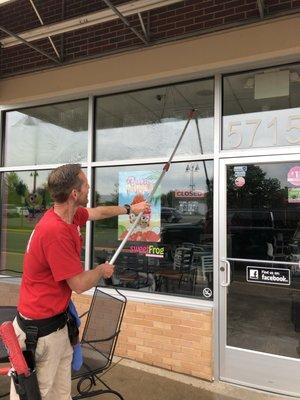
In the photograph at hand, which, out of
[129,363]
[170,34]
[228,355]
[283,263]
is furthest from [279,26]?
[129,363]

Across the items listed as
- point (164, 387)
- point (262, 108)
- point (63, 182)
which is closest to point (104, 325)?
point (164, 387)

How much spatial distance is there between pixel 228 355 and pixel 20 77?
170 inches

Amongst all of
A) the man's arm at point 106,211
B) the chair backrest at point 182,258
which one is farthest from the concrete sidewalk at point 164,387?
the man's arm at point 106,211

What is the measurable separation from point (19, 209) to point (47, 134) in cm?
116

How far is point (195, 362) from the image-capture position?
171 inches

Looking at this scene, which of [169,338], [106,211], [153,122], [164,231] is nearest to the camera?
[106,211]

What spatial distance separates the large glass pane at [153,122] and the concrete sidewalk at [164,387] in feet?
7.71

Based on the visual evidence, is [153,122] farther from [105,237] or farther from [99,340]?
[99,340]

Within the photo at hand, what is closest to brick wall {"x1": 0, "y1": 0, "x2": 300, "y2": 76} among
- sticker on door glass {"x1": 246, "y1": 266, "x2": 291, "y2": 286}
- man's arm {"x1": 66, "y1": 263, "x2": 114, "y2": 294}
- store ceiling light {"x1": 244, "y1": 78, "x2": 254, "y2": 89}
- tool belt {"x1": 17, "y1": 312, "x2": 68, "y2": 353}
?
store ceiling light {"x1": 244, "y1": 78, "x2": 254, "y2": 89}

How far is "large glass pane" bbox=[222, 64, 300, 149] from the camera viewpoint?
166 inches

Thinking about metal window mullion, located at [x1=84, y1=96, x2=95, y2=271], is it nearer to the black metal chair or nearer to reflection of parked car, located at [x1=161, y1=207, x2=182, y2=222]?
reflection of parked car, located at [x1=161, y1=207, x2=182, y2=222]

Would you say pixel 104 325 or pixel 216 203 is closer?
pixel 104 325

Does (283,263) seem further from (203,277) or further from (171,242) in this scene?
(171,242)

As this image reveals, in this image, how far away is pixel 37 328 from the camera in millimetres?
2521
